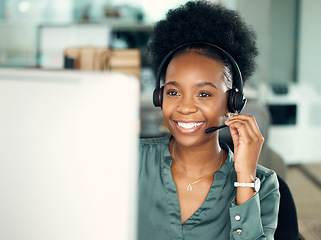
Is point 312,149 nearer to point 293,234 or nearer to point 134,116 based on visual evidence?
point 293,234

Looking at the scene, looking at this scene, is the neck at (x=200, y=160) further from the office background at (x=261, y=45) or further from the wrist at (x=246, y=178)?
the office background at (x=261, y=45)

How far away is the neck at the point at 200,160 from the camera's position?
111cm

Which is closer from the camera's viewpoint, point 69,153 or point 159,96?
point 69,153

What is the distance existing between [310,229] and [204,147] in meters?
0.31

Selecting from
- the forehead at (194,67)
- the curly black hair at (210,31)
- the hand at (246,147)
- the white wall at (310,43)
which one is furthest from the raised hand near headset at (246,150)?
the white wall at (310,43)

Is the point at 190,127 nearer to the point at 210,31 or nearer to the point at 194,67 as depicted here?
the point at 194,67

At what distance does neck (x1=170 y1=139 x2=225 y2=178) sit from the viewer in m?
1.11

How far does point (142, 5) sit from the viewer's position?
4.60 meters

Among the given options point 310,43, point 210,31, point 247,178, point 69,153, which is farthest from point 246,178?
point 310,43

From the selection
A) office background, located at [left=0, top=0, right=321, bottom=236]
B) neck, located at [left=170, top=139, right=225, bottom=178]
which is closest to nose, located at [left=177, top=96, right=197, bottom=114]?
neck, located at [left=170, top=139, right=225, bottom=178]

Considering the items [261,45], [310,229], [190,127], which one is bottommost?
[310,229]

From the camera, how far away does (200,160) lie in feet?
3.66

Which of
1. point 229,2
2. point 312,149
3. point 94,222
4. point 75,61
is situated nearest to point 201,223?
point 94,222

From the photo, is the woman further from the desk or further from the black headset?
the desk
